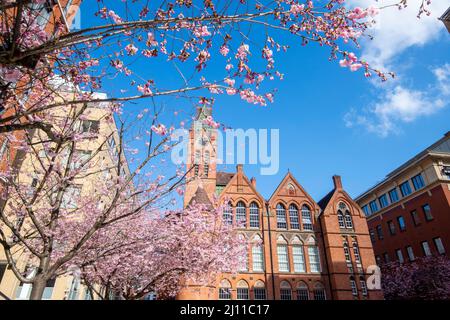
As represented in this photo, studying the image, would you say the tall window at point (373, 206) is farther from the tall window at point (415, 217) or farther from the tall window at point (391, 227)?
the tall window at point (415, 217)

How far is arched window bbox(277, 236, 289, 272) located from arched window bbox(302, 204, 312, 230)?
321 cm

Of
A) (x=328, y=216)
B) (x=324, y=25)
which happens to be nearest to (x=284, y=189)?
(x=328, y=216)

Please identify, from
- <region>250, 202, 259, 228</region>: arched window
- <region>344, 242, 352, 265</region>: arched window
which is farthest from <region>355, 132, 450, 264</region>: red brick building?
<region>250, 202, 259, 228</region>: arched window

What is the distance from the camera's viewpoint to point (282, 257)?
3036 cm

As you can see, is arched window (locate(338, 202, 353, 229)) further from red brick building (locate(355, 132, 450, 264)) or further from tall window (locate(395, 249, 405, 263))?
tall window (locate(395, 249, 405, 263))

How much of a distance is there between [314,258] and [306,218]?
4420 mm

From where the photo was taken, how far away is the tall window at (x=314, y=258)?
3008 cm

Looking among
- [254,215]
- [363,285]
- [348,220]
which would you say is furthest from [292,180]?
[363,285]

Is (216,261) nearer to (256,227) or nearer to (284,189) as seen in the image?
(256,227)

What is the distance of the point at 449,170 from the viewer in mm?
34906

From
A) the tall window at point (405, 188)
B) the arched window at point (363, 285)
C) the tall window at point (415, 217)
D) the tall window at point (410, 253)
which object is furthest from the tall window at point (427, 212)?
the arched window at point (363, 285)

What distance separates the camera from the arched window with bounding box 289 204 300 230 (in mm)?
32469

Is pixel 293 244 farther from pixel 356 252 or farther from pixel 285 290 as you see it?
pixel 356 252
